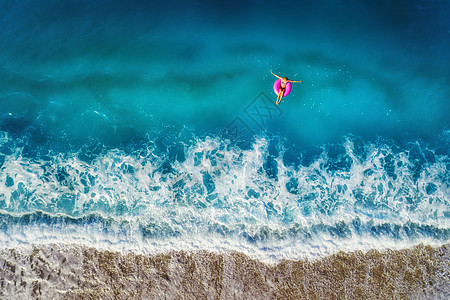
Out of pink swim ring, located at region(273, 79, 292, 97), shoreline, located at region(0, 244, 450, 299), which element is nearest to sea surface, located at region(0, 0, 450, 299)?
shoreline, located at region(0, 244, 450, 299)

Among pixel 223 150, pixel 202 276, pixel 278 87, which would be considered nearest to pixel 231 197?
pixel 223 150

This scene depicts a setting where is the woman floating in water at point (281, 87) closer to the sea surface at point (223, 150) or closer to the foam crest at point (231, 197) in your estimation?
the sea surface at point (223, 150)

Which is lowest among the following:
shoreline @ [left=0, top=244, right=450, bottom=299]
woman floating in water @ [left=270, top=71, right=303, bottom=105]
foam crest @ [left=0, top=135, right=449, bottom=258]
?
shoreline @ [left=0, top=244, right=450, bottom=299]

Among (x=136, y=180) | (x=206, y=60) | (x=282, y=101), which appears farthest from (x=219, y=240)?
(x=206, y=60)

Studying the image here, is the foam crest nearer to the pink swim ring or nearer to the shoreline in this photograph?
the shoreline

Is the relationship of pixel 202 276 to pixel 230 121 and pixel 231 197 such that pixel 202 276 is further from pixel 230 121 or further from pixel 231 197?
pixel 230 121
